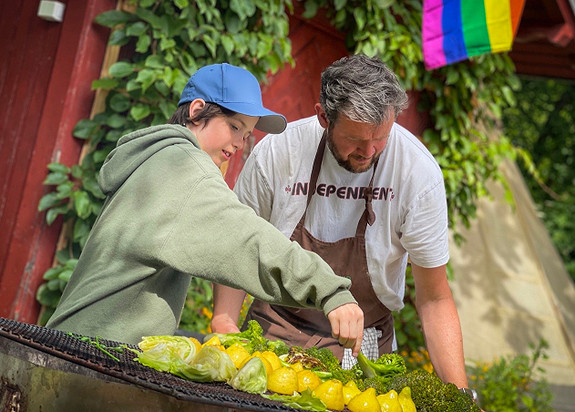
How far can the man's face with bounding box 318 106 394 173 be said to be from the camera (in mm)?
2809

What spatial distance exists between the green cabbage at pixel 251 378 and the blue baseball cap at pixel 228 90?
915mm

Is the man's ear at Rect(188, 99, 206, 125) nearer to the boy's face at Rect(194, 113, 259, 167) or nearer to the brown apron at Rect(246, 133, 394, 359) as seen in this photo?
the boy's face at Rect(194, 113, 259, 167)

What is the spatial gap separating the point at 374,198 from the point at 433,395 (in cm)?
93

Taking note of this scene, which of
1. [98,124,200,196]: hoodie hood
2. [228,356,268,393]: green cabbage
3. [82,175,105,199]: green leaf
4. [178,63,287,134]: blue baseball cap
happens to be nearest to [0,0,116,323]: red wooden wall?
[82,175,105,199]: green leaf

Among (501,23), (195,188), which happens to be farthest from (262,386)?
(501,23)

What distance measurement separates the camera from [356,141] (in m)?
2.88

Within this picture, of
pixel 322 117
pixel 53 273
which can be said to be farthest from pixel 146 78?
pixel 322 117

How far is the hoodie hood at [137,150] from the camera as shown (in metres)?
2.46

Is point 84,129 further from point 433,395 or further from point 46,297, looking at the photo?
point 433,395

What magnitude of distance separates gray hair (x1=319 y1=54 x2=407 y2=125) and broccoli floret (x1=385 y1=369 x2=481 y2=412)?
2.92 feet

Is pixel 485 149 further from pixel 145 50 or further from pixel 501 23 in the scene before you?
pixel 145 50

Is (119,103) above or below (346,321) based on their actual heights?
above

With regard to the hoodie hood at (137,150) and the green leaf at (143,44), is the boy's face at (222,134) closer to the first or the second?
the hoodie hood at (137,150)

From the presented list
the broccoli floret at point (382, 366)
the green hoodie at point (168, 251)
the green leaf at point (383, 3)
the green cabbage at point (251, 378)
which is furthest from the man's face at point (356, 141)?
the green leaf at point (383, 3)
